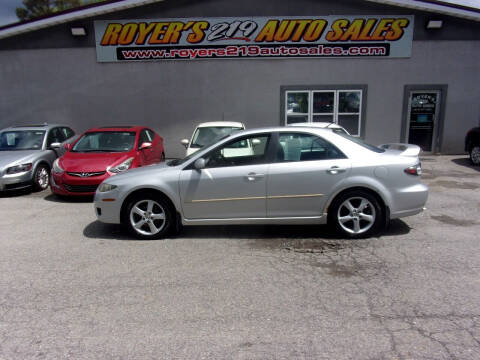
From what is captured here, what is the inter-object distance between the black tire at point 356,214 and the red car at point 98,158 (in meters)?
4.56

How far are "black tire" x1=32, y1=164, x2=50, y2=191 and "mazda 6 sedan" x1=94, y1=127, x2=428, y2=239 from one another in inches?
169

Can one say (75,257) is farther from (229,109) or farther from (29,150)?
(229,109)

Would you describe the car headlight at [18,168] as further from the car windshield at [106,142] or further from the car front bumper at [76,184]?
the car front bumper at [76,184]

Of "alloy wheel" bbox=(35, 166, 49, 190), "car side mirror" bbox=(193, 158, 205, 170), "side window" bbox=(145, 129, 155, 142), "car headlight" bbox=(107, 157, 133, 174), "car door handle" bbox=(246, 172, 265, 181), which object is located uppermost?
"side window" bbox=(145, 129, 155, 142)

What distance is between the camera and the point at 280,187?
480 centimetres

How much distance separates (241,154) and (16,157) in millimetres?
6057

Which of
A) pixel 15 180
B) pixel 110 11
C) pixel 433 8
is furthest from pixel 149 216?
pixel 433 8

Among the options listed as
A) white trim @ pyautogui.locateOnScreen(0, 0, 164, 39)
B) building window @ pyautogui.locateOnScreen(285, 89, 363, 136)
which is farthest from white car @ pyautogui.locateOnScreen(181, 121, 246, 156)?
white trim @ pyautogui.locateOnScreen(0, 0, 164, 39)

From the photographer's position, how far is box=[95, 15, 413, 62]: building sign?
1198cm

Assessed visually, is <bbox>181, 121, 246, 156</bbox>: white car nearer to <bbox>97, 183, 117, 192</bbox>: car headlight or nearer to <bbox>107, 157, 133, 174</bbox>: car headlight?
<bbox>107, 157, 133, 174</bbox>: car headlight

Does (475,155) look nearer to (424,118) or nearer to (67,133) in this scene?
(424,118)

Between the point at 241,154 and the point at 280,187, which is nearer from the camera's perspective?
the point at 280,187

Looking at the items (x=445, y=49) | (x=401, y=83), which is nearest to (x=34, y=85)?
(x=401, y=83)

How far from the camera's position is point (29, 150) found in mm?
8812
